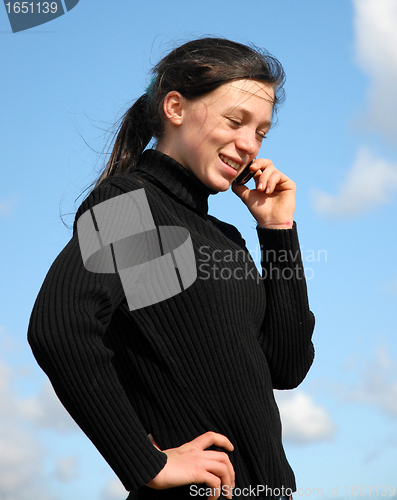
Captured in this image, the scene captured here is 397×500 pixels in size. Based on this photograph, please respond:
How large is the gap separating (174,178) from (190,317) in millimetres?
548

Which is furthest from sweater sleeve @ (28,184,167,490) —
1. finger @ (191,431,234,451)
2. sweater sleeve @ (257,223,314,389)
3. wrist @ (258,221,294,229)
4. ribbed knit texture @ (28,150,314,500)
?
wrist @ (258,221,294,229)

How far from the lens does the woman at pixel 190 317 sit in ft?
5.14

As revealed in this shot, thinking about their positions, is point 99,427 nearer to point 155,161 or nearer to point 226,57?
point 155,161

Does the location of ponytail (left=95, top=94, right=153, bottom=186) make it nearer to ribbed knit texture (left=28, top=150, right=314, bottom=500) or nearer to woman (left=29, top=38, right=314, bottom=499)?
woman (left=29, top=38, right=314, bottom=499)

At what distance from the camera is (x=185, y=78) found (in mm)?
2123

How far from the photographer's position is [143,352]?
1.75m

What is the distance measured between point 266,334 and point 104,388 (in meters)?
0.86

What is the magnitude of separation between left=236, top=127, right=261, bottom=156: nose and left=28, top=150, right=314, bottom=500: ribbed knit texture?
0.20 meters

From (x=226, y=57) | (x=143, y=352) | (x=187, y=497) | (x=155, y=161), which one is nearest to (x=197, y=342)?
(x=143, y=352)

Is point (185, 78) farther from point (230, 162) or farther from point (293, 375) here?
point (293, 375)

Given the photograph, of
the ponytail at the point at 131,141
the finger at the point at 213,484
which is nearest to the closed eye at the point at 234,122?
the ponytail at the point at 131,141

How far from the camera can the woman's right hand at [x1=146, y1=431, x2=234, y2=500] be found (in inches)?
62.6

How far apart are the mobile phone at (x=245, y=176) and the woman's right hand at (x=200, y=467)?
117 cm

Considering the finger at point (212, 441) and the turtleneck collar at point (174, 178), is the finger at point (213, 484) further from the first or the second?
the turtleneck collar at point (174, 178)
